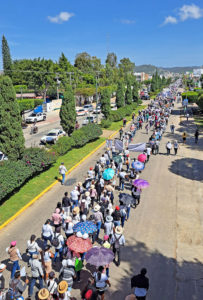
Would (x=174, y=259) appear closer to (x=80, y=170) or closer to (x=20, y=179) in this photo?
(x=20, y=179)

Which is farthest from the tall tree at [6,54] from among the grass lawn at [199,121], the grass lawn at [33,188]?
the grass lawn at [33,188]

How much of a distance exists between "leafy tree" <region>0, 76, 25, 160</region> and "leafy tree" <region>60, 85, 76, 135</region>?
7.48 metres

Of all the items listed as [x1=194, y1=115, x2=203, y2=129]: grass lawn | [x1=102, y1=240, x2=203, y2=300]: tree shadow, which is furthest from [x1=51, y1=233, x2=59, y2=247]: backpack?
[x1=194, y1=115, x2=203, y2=129]: grass lawn

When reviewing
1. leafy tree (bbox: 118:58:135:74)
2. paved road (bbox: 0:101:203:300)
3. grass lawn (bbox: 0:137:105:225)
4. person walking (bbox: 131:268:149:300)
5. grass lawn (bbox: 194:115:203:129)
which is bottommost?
paved road (bbox: 0:101:203:300)

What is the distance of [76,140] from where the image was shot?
71.9 ft

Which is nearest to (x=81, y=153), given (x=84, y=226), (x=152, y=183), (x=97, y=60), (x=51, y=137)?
(x=51, y=137)

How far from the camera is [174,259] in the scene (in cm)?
870

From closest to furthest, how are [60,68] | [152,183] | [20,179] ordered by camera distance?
[20,179] < [152,183] < [60,68]

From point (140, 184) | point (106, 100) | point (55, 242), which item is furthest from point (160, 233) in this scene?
point (106, 100)

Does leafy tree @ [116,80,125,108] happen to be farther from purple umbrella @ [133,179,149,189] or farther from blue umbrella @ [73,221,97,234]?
blue umbrella @ [73,221,97,234]

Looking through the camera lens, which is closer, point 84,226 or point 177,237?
point 84,226

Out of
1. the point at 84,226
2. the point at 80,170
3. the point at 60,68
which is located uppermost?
the point at 60,68

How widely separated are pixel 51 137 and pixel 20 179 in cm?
1239

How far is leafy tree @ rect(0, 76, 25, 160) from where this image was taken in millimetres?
13539
